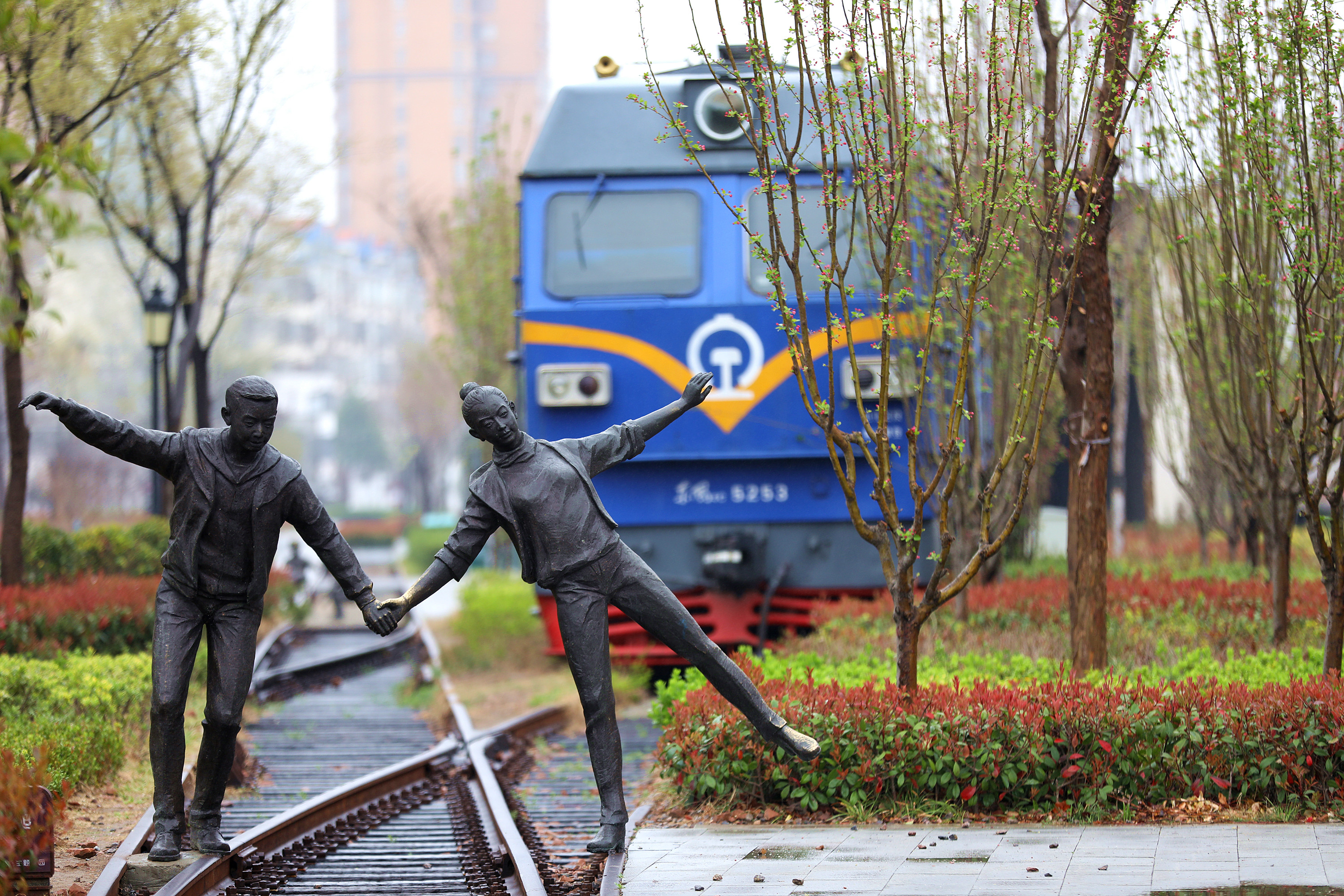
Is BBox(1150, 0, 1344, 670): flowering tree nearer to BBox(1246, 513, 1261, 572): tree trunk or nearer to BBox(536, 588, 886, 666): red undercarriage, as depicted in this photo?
BBox(536, 588, 886, 666): red undercarriage

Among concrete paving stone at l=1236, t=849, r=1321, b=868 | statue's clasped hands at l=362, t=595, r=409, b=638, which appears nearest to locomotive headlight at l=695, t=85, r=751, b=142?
Result: statue's clasped hands at l=362, t=595, r=409, b=638

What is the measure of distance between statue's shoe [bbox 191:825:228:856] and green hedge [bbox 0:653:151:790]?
792mm

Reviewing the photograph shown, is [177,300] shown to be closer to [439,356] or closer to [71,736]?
[439,356]

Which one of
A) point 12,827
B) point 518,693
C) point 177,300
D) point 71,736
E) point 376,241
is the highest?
point 376,241

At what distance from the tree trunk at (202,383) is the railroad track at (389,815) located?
401 centimetres

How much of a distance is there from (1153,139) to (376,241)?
12568cm

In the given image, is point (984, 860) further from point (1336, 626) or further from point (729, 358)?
point (729, 358)

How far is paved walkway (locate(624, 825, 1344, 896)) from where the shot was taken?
5227 millimetres

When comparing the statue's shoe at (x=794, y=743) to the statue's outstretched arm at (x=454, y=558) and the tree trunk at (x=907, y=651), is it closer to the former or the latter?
the tree trunk at (x=907, y=651)

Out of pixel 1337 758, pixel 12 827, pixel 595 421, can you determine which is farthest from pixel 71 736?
pixel 1337 758

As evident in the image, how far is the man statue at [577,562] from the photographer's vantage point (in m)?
5.96

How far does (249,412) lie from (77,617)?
20.2 ft

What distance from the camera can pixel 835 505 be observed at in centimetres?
1044

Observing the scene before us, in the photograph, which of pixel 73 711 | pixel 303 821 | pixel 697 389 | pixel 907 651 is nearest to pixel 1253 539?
pixel 907 651
